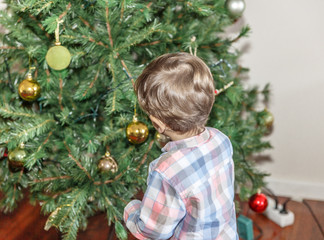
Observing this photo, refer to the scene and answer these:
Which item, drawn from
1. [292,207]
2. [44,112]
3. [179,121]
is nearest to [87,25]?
[44,112]

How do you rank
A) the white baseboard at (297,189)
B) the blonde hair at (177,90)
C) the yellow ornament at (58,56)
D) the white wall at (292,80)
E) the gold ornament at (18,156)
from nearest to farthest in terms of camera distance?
the blonde hair at (177,90)
the yellow ornament at (58,56)
the gold ornament at (18,156)
the white wall at (292,80)
the white baseboard at (297,189)

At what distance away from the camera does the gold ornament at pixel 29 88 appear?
1.05 meters

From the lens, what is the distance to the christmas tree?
3.34 ft

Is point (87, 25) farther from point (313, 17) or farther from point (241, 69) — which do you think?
point (313, 17)

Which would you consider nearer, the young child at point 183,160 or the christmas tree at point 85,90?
the young child at point 183,160

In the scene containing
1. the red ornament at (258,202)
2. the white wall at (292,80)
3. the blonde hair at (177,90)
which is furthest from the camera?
the white wall at (292,80)

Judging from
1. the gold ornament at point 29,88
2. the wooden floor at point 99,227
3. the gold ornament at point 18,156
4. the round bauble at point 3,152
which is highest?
the gold ornament at point 29,88

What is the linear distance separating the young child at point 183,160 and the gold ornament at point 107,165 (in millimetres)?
272

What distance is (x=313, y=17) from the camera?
1520 millimetres

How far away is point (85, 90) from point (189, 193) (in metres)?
0.49

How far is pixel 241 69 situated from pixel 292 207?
0.71 m

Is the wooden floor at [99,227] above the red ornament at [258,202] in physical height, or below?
below

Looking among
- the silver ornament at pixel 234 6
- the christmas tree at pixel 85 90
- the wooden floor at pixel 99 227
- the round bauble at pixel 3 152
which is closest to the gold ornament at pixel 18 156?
the christmas tree at pixel 85 90

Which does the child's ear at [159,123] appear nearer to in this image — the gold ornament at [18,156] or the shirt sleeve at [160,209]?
the shirt sleeve at [160,209]
